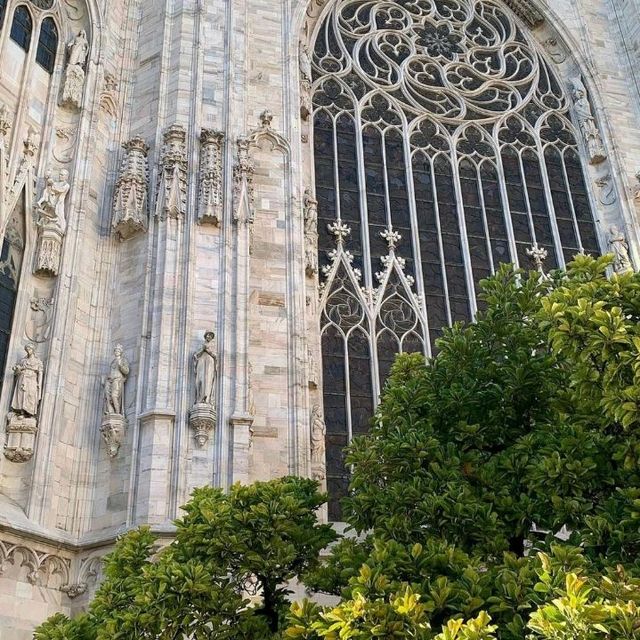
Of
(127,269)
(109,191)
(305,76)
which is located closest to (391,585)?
(127,269)

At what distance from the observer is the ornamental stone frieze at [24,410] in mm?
13273

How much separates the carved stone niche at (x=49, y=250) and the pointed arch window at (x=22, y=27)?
12.9 ft

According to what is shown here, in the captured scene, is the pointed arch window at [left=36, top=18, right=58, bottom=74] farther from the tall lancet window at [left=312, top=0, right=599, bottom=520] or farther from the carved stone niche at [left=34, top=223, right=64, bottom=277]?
the tall lancet window at [left=312, top=0, right=599, bottom=520]

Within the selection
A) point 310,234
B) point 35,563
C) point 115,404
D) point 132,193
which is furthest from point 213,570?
point 310,234

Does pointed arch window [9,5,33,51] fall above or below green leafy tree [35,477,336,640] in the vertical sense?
above

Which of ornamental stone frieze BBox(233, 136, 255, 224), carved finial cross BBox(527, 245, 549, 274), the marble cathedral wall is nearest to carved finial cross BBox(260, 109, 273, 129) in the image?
the marble cathedral wall

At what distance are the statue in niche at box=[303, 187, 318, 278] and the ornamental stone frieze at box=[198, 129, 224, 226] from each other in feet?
7.05

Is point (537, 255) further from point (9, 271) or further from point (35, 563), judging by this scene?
point (35, 563)

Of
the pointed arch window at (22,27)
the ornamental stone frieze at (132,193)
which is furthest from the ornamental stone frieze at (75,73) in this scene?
the ornamental stone frieze at (132,193)

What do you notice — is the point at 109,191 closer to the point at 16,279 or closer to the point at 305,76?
the point at 16,279

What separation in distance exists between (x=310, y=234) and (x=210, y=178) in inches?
94.5

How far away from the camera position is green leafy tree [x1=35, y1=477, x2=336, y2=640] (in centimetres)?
864

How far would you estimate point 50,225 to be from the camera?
49.5ft

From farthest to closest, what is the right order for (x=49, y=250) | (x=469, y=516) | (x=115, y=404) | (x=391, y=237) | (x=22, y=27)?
(x=391, y=237) < (x=22, y=27) < (x=49, y=250) < (x=115, y=404) < (x=469, y=516)
